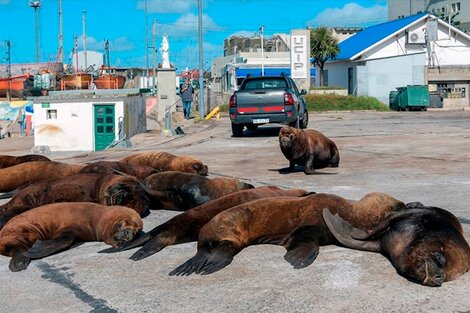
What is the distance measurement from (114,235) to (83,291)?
1269mm

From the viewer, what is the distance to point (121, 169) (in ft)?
33.8

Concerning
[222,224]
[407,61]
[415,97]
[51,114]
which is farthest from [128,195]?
[407,61]

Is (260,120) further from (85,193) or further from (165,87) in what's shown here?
(165,87)

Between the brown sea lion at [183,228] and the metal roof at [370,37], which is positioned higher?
the metal roof at [370,37]

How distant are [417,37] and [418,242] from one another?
57403 mm

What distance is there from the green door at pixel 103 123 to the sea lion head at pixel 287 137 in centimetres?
1858

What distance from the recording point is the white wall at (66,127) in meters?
30.2

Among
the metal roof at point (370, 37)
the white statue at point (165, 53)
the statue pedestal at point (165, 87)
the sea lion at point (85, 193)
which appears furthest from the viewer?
the metal roof at point (370, 37)

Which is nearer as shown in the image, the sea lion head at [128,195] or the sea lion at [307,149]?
the sea lion head at [128,195]

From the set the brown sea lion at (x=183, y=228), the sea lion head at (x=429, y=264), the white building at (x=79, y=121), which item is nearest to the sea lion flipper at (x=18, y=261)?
the brown sea lion at (x=183, y=228)

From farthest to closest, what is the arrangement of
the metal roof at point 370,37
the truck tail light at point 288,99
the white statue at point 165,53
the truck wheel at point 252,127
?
the metal roof at point 370,37
the white statue at point 165,53
the truck wheel at point 252,127
the truck tail light at point 288,99

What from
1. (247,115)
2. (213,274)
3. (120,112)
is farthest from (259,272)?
(120,112)

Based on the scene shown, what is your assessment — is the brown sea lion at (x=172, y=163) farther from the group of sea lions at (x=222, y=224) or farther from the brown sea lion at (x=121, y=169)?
the group of sea lions at (x=222, y=224)

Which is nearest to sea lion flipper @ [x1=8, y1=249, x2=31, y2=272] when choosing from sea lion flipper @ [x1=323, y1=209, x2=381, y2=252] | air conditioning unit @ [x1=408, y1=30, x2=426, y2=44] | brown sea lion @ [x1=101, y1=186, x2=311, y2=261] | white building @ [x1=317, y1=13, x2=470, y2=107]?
brown sea lion @ [x1=101, y1=186, x2=311, y2=261]
